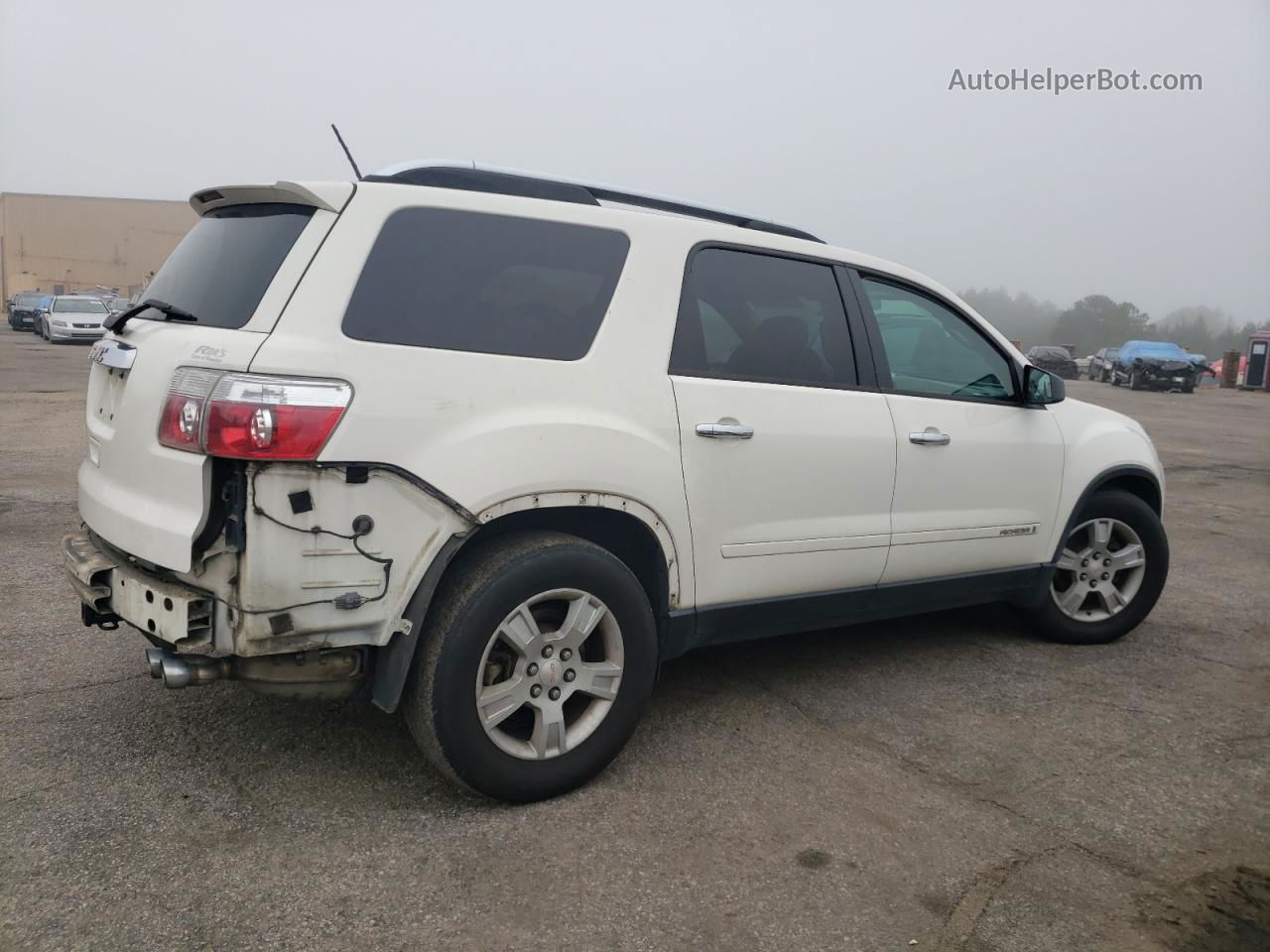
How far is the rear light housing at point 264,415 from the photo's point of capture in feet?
8.46

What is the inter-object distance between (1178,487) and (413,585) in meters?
9.99

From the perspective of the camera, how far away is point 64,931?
7.71 feet

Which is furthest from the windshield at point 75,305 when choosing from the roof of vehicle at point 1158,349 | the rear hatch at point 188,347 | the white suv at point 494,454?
the roof of vehicle at point 1158,349

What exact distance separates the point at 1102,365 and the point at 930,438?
4000 cm

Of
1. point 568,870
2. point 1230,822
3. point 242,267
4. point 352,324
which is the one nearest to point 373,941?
point 568,870

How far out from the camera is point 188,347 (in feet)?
9.23

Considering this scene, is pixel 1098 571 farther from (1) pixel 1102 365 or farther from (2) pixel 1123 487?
(1) pixel 1102 365

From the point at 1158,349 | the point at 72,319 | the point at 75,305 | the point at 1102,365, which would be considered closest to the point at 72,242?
the point at 75,305

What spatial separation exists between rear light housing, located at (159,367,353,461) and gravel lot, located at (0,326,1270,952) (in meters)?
1.11

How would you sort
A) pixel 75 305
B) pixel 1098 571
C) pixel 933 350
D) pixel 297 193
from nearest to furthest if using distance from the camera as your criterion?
pixel 297 193 < pixel 933 350 < pixel 1098 571 < pixel 75 305

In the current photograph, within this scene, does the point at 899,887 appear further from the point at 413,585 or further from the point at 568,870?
the point at 413,585

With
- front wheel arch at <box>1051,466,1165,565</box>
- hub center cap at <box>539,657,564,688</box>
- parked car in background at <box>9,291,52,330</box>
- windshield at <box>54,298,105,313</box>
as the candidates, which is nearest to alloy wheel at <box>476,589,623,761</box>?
hub center cap at <box>539,657,564,688</box>

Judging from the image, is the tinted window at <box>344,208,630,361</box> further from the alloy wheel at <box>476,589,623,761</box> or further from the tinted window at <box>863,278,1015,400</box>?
the tinted window at <box>863,278,1015,400</box>

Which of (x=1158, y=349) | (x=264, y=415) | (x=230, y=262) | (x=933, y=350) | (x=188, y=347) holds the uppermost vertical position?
(x=1158, y=349)
